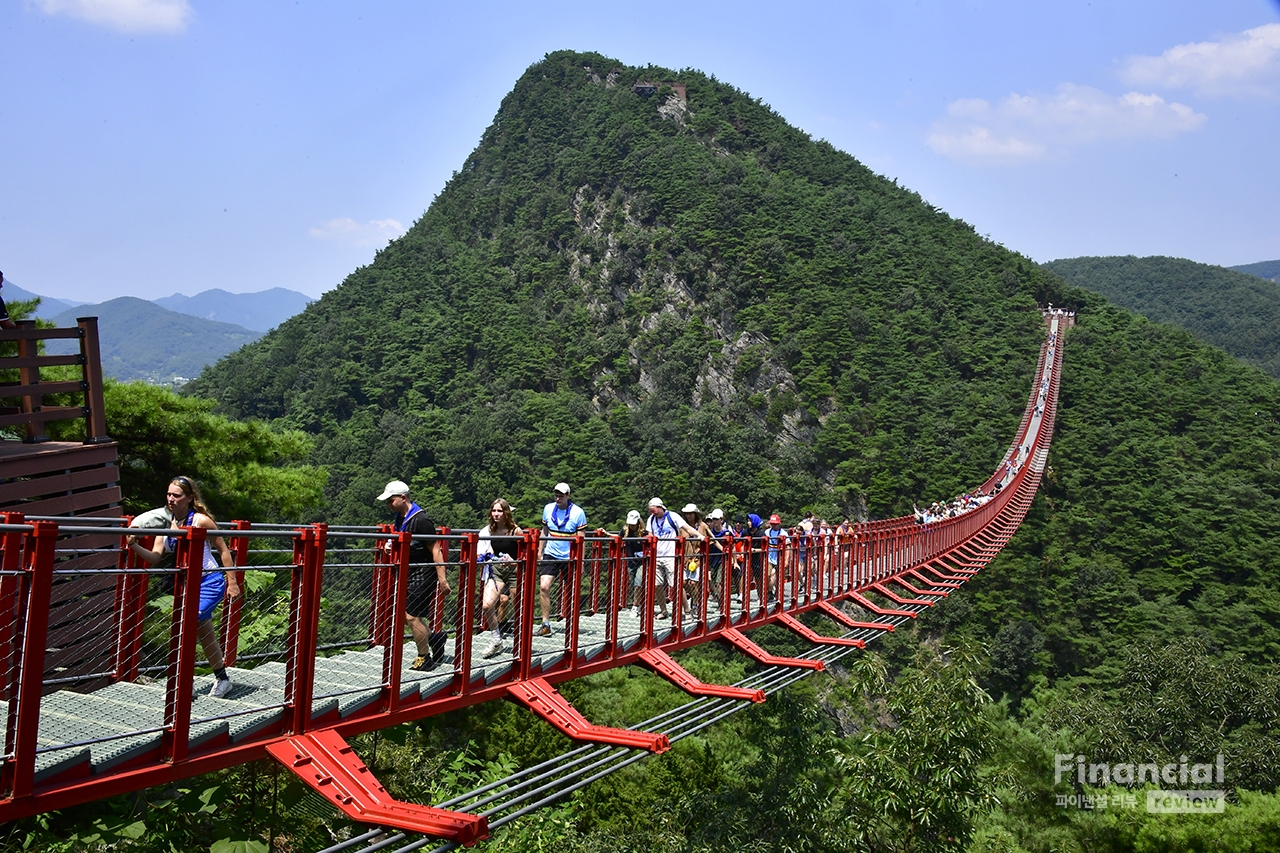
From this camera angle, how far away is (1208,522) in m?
45.0

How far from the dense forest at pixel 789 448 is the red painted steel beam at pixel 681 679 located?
1522 millimetres

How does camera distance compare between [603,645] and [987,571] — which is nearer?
[603,645]

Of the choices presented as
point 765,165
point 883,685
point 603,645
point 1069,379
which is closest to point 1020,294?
point 1069,379

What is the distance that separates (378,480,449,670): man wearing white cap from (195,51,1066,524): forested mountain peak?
43573 mm

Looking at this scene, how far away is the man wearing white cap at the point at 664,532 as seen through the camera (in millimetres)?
7168

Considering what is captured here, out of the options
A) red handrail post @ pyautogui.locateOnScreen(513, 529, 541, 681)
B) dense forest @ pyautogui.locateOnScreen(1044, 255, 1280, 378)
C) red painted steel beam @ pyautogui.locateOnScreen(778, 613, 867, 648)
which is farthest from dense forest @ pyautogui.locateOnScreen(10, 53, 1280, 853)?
dense forest @ pyautogui.locateOnScreen(1044, 255, 1280, 378)

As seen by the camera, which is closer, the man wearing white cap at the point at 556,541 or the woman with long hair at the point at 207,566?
the woman with long hair at the point at 207,566

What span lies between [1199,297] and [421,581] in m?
143

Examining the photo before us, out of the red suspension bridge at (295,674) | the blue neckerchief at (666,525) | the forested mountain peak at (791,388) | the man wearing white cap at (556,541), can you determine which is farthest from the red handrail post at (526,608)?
the forested mountain peak at (791,388)

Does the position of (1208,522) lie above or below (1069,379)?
below

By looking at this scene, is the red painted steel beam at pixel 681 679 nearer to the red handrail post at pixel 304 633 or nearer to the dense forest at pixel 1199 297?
the red handrail post at pixel 304 633

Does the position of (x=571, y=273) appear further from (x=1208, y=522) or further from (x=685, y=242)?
(x=1208, y=522)

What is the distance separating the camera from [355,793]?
3.30m

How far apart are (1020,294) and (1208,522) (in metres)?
34.7
